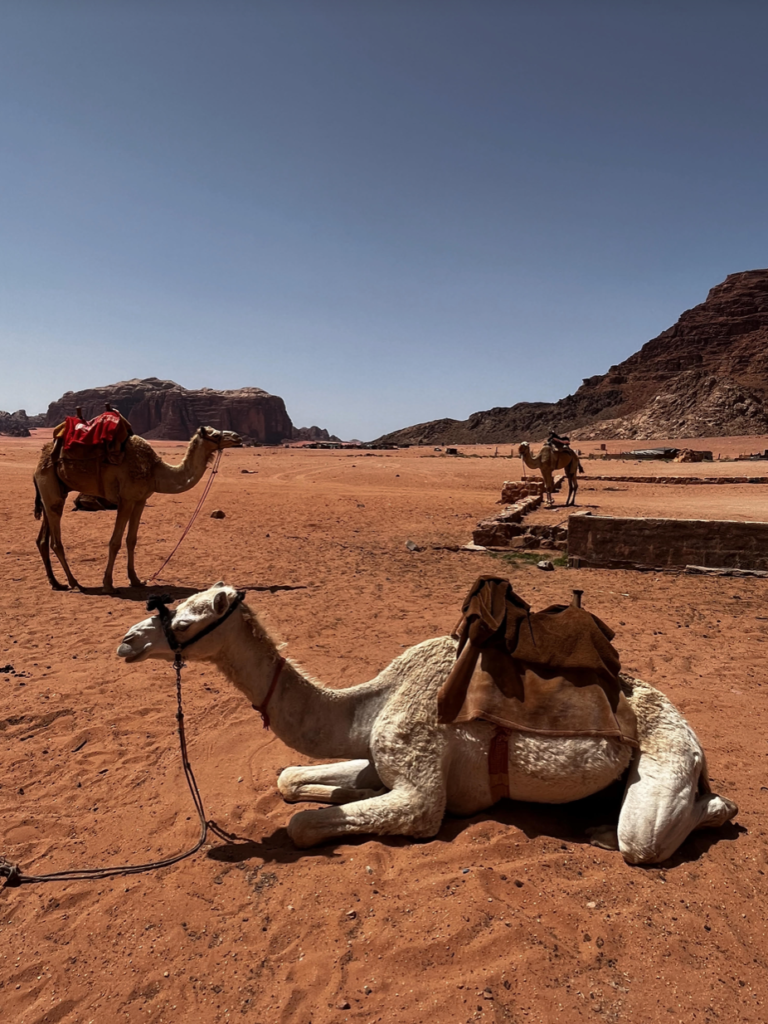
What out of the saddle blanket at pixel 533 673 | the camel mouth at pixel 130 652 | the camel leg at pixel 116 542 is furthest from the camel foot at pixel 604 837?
the camel leg at pixel 116 542

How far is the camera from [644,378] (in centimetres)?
14025

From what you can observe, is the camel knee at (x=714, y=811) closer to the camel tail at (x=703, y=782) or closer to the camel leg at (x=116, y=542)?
the camel tail at (x=703, y=782)

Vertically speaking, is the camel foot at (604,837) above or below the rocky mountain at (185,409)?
below

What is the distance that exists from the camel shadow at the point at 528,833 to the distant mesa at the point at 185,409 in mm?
117328

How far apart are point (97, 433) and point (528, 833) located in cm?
850

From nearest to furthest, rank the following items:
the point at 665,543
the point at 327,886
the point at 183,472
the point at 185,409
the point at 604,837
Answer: the point at 327,886
the point at 604,837
the point at 183,472
the point at 665,543
the point at 185,409

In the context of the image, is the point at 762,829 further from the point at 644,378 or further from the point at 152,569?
the point at 644,378

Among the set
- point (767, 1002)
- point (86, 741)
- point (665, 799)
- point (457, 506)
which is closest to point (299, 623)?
point (86, 741)

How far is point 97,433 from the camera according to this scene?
9.30 meters

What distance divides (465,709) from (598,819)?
1.16 metres

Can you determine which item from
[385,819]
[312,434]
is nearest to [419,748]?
[385,819]

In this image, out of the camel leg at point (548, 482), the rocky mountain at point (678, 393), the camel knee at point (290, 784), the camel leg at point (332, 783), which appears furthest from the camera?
the rocky mountain at point (678, 393)

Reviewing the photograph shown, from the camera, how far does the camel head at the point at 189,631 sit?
3.25 m

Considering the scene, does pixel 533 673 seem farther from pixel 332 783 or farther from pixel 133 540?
pixel 133 540
